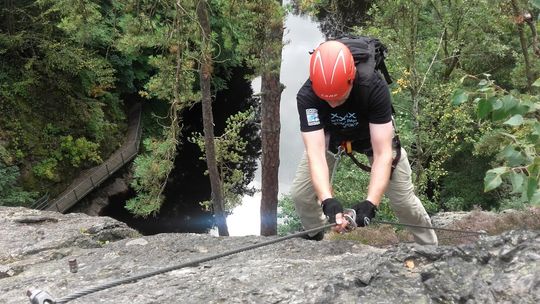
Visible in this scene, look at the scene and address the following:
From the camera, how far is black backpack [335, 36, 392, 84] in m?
4.01

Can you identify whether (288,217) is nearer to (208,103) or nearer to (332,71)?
(208,103)

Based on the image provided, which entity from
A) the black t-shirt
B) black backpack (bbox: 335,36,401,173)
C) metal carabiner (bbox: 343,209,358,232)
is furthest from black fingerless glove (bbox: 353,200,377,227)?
black backpack (bbox: 335,36,401,173)

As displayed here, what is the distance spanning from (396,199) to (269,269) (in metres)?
1.67

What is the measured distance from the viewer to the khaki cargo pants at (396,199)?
486cm

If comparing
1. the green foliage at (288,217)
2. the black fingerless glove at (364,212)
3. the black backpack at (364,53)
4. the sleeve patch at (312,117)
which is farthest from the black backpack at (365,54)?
the green foliage at (288,217)

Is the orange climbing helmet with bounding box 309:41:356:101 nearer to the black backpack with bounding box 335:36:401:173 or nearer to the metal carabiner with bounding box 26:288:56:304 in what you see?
the black backpack with bounding box 335:36:401:173

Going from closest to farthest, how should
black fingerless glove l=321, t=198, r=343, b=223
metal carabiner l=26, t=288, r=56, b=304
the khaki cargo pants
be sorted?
metal carabiner l=26, t=288, r=56, b=304 < black fingerless glove l=321, t=198, r=343, b=223 < the khaki cargo pants

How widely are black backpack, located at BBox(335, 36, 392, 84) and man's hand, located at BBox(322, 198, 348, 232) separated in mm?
990

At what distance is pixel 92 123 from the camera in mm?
22891

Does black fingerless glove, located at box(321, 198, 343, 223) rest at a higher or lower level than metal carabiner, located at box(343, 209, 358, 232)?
higher

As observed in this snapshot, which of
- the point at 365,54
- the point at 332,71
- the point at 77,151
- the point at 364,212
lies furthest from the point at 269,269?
the point at 77,151

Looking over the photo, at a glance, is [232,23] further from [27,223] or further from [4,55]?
[4,55]

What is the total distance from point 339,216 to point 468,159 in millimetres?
16448

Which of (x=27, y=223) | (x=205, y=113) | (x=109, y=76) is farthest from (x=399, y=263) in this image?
(x=109, y=76)
